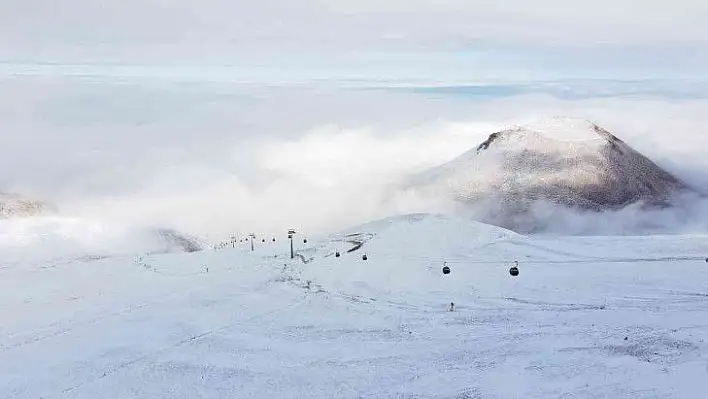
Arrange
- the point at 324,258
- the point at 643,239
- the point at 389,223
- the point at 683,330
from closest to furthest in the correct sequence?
the point at 683,330 < the point at 324,258 < the point at 643,239 < the point at 389,223

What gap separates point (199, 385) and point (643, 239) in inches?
3148

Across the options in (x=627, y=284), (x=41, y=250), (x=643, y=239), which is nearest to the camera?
(x=627, y=284)

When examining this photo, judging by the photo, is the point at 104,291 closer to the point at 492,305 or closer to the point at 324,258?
the point at 324,258

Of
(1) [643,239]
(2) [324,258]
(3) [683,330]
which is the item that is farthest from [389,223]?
(3) [683,330]

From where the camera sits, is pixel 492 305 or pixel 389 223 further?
pixel 389 223

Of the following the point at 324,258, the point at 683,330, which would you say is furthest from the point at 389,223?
the point at 683,330

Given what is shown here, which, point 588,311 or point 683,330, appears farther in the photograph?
point 588,311

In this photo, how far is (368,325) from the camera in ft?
198

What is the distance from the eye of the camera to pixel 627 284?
7325cm

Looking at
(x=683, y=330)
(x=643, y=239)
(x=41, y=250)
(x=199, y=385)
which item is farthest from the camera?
(x=41, y=250)

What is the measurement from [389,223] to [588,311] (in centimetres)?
6565

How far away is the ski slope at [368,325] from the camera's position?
4656 cm

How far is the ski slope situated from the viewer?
46.6m

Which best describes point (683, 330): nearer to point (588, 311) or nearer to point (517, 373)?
point (588, 311)
